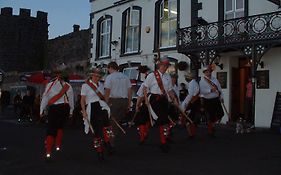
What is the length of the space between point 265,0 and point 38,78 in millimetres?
9356

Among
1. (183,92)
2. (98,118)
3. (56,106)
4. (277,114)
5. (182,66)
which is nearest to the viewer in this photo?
(98,118)

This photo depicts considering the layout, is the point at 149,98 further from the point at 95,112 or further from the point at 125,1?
the point at 125,1

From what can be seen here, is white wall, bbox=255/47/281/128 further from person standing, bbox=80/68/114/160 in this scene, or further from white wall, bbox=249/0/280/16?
person standing, bbox=80/68/114/160

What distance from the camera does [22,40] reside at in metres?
46.7

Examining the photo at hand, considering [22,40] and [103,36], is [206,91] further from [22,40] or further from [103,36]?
[22,40]

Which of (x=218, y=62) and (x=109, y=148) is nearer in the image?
(x=109, y=148)

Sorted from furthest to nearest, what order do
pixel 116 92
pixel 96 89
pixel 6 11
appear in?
pixel 6 11 → pixel 116 92 → pixel 96 89

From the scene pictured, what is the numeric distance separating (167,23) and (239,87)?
4.91 meters

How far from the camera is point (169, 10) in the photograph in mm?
20938

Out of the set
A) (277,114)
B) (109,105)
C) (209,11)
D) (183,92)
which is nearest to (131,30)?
(209,11)

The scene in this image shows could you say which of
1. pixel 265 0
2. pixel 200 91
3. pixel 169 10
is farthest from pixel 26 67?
pixel 200 91

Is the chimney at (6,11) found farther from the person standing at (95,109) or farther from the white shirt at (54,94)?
the person standing at (95,109)

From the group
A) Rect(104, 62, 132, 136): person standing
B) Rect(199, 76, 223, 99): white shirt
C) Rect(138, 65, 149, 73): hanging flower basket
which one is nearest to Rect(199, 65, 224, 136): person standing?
Rect(199, 76, 223, 99): white shirt

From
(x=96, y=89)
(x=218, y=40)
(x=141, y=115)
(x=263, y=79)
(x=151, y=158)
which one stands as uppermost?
(x=218, y=40)
